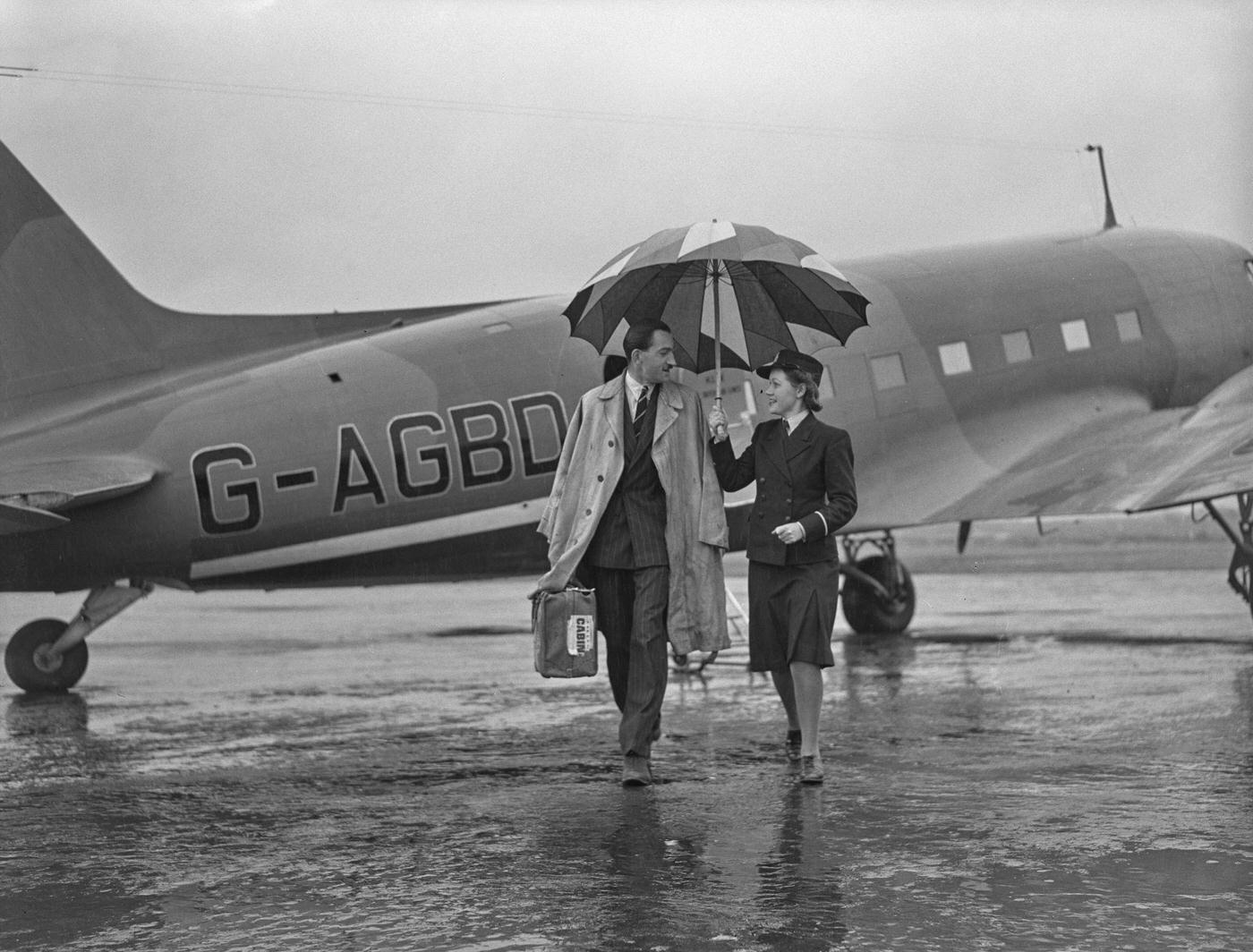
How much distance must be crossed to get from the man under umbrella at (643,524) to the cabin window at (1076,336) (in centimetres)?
923

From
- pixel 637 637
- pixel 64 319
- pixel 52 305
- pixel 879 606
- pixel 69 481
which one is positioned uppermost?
pixel 52 305

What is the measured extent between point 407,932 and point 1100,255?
45.3 feet

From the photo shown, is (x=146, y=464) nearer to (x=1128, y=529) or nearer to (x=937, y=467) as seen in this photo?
(x=937, y=467)

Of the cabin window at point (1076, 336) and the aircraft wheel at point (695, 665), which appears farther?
the cabin window at point (1076, 336)

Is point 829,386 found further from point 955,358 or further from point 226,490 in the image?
point 226,490

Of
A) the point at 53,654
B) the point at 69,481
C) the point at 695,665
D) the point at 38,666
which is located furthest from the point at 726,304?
the point at 38,666

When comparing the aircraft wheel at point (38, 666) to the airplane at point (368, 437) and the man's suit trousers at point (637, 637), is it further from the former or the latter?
the man's suit trousers at point (637, 637)

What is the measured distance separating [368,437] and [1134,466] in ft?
22.4

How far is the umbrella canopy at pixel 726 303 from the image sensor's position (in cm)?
836

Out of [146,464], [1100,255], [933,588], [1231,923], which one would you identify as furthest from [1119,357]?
[933,588]

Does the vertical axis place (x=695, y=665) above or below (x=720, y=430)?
below

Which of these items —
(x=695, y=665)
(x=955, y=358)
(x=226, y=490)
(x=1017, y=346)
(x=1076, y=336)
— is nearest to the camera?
(x=226, y=490)

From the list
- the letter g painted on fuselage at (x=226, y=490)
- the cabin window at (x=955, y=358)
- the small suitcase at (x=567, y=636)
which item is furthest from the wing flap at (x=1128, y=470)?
the small suitcase at (x=567, y=636)

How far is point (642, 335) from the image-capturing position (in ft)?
26.6
